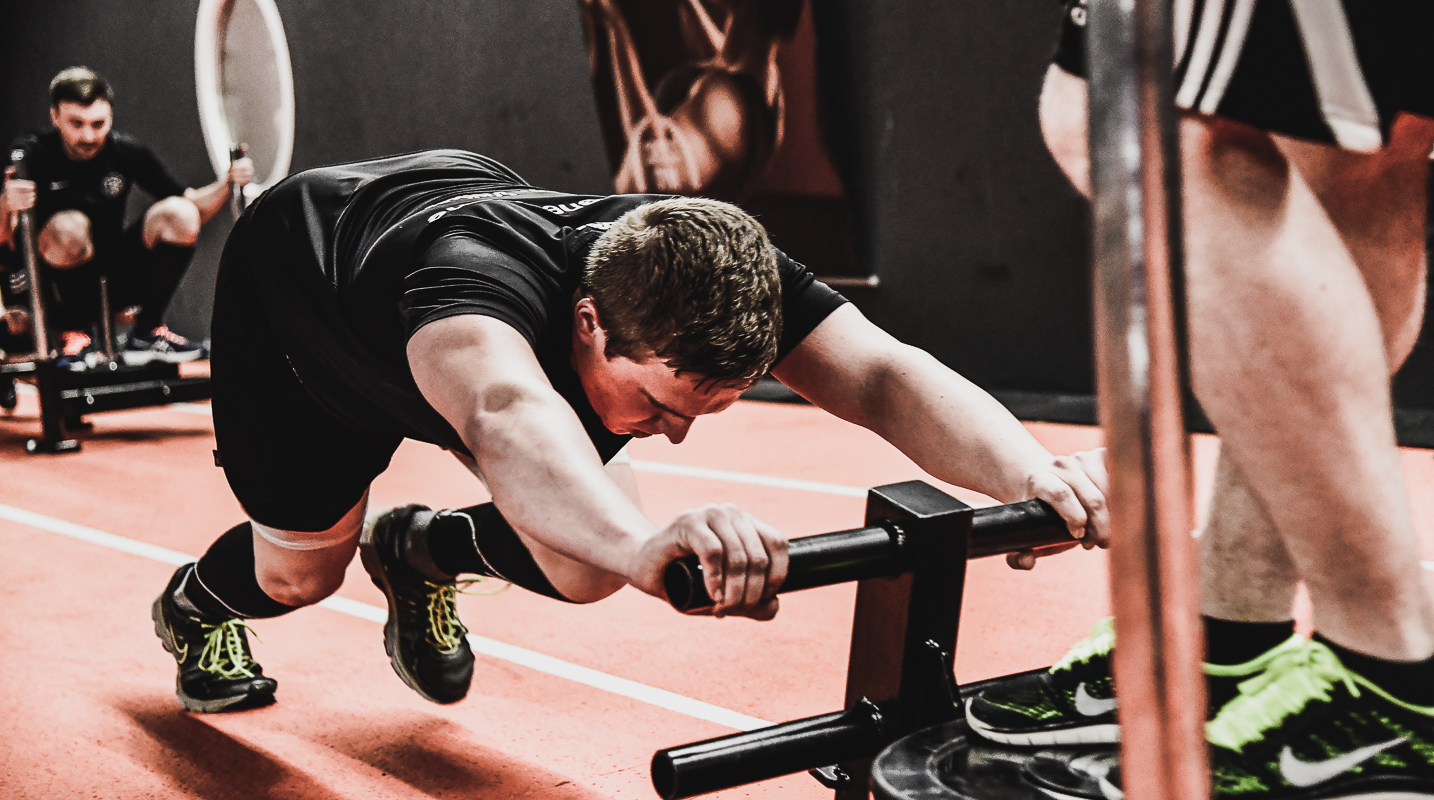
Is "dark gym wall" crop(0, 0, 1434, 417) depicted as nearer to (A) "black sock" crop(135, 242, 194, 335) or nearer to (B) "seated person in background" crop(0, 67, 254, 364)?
(B) "seated person in background" crop(0, 67, 254, 364)

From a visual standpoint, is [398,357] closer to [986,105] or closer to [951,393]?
[951,393]

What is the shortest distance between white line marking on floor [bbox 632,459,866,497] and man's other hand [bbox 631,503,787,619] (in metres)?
2.38

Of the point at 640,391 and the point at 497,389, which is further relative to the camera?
the point at 640,391

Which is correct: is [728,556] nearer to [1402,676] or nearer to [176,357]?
[1402,676]

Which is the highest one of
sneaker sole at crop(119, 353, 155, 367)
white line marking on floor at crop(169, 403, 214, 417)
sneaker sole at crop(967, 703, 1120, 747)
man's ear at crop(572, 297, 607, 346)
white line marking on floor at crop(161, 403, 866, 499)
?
man's ear at crop(572, 297, 607, 346)

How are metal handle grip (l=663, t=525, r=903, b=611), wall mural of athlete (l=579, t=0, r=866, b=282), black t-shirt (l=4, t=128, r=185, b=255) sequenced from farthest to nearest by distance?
1. wall mural of athlete (l=579, t=0, r=866, b=282)
2. black t-shirt (l=4, t=128, r=185, b=255)
3. metal handle grip (l=663, t=525, r=903, b=611)

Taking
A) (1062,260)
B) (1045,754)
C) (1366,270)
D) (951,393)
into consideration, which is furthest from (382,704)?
(1062,260)

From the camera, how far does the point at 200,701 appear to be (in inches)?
74.7

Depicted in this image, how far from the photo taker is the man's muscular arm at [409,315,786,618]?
0.84 m

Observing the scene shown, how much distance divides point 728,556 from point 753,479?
271 centimetres

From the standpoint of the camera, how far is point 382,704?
1.97 meters

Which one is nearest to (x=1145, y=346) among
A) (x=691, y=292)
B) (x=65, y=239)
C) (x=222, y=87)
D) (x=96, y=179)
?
(x=691, y=292)

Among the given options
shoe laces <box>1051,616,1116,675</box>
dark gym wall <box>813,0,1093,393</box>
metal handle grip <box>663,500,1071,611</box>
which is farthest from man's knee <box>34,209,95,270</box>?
shoe laces <box>1051,616,1116,675</box>

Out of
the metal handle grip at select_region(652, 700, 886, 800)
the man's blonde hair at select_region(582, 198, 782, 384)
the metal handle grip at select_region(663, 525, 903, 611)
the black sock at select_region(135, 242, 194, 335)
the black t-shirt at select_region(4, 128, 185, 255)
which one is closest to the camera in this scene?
the metal handle grip at select_region(663, 525, 903, 611)
